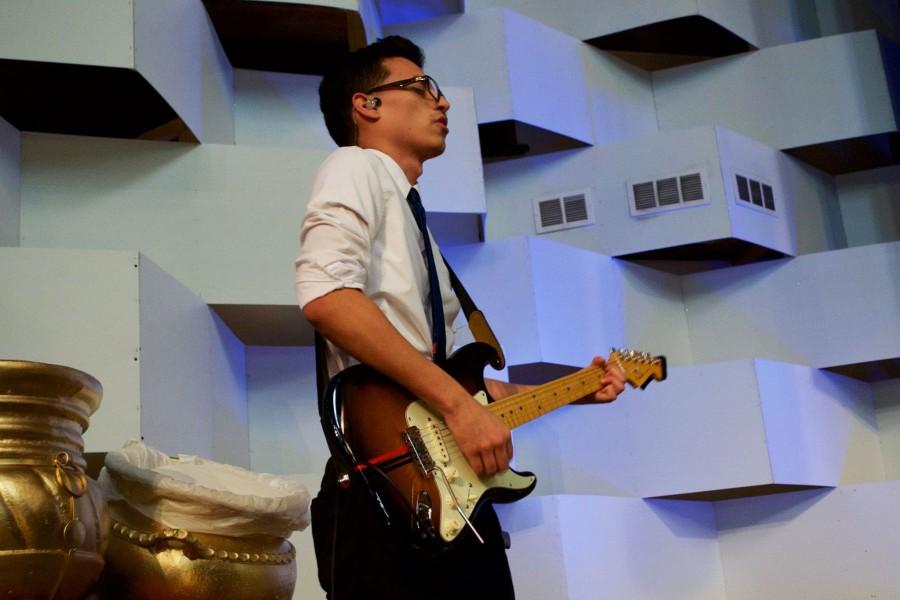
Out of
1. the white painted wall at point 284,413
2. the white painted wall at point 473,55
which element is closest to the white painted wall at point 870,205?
the white painted wall at point 473,55

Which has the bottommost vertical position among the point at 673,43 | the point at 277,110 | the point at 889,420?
the point at 889,420

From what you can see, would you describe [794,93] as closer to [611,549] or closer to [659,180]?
[659,180]

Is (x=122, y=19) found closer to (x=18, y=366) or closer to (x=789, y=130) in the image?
(x=18, y=366)

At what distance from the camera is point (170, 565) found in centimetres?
199

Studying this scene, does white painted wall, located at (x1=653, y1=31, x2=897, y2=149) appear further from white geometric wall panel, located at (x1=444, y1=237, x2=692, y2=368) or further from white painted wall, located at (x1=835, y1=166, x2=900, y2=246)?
white geometric wall panel, located at (x1=444, y1=237, x2=692, y2=368)

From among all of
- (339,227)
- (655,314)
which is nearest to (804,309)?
(655,314)

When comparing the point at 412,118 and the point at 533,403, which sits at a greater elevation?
the point at 412,118

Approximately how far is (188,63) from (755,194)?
2979 millimetres

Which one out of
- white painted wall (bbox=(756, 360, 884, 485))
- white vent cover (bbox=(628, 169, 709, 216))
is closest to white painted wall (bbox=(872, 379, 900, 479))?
white painted wall (bbox=(756, 360, 884, 485))

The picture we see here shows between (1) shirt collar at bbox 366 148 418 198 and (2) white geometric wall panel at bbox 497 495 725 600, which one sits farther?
(2) white geometric wall panel at bbox 497 495 725 600

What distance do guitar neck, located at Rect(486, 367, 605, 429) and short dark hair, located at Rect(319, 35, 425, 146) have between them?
0.60m

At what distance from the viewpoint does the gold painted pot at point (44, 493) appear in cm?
153

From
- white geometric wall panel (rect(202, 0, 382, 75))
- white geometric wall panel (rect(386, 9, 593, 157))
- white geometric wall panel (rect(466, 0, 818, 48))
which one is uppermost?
white geometric wall panel (rect(466, 0, 818, 48))

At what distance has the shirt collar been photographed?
6.19 feet
